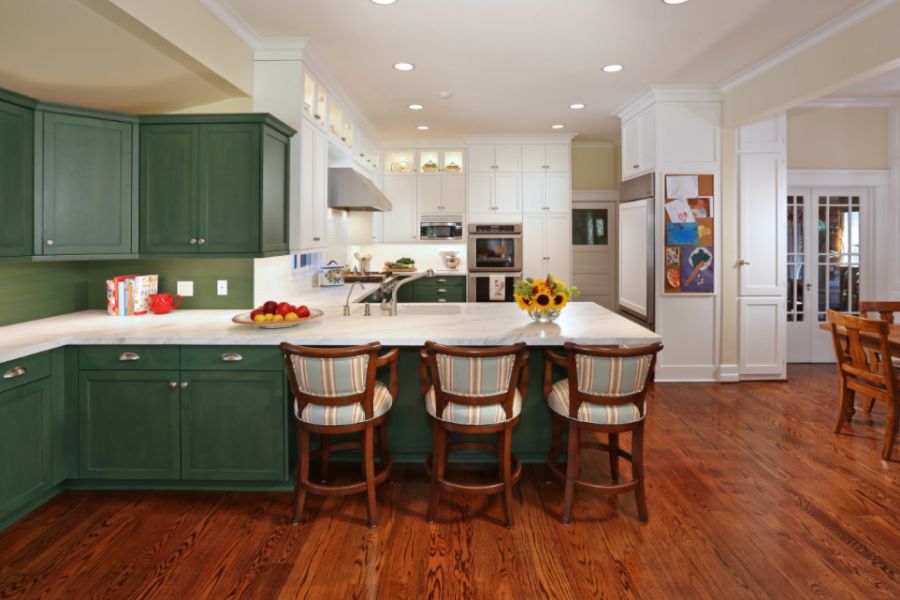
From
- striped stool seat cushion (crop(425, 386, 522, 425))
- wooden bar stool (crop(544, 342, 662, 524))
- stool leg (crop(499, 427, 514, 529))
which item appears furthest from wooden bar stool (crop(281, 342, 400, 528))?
wooden bar stool (crop(544, 342, 662, 524))

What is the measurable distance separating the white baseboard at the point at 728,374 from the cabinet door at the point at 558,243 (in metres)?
2.40

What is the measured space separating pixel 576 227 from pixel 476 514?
5.57 m

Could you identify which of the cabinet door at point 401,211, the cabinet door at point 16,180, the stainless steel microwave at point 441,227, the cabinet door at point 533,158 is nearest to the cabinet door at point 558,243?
the cabinet door at point 533,158

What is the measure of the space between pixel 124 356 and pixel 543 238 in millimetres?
5403

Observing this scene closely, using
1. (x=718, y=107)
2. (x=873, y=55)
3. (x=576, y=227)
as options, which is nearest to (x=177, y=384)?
(x=873, y=55)

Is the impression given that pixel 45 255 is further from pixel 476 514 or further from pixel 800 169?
pixel 800 169

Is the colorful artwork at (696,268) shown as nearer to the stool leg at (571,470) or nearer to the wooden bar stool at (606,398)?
the wooden bar stool at (606,398)

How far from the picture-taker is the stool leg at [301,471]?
2615mm

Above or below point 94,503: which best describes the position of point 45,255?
above

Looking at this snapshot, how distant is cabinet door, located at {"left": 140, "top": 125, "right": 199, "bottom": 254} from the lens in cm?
329

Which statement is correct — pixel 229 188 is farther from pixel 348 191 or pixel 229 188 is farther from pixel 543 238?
pixel 543 238

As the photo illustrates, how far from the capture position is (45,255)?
9.62ft

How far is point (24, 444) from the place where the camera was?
2.52 m

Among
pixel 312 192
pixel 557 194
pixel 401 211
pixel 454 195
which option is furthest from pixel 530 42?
pixel 401 211
